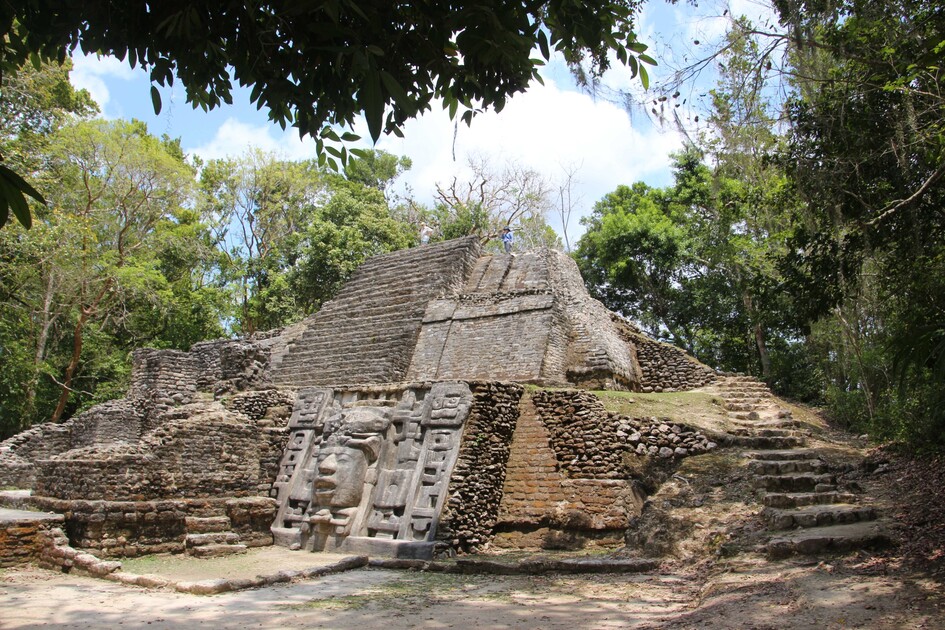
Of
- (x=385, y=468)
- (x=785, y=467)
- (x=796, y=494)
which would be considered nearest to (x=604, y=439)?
(x=785, y=467)

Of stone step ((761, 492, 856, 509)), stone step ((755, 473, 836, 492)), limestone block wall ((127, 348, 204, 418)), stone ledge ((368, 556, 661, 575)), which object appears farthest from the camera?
limestone block wall ((127, 348, 204, 418))

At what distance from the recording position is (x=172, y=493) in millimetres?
9344

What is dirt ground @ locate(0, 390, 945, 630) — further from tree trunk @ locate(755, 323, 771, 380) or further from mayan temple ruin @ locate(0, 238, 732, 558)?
tree trunk @ locate(755, 323, 771, 380)

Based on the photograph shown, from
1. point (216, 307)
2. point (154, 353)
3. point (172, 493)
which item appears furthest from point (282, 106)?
point (216, 307)

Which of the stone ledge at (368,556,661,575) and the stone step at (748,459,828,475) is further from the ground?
the stone step at (748,459,828,475)

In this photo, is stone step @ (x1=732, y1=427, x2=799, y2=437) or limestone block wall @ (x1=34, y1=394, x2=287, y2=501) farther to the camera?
stone step @ (x1=732, y1=427, x2=799, y2=437)

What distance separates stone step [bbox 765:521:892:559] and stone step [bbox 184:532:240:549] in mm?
6497

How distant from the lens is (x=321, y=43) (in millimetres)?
3912

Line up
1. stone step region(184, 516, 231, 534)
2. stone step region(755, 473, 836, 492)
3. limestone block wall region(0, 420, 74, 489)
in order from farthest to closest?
limestone block wall region(0, 420, 74, 489) → stone step region(184, 516, 231, 534) → stone step region(755, 473, 836, 492)

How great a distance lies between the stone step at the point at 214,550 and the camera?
8.72m

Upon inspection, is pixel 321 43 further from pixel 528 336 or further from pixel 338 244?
pixel 338 244

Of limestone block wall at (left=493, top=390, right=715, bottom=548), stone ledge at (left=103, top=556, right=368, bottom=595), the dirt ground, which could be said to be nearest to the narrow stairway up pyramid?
limestone block wall at (left=493, top=390, right=715, bottom=548)

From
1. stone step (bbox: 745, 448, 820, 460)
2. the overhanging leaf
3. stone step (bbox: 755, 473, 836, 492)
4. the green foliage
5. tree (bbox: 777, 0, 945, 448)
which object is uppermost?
the green foliage

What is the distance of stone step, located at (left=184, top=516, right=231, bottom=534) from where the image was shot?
8984mm
